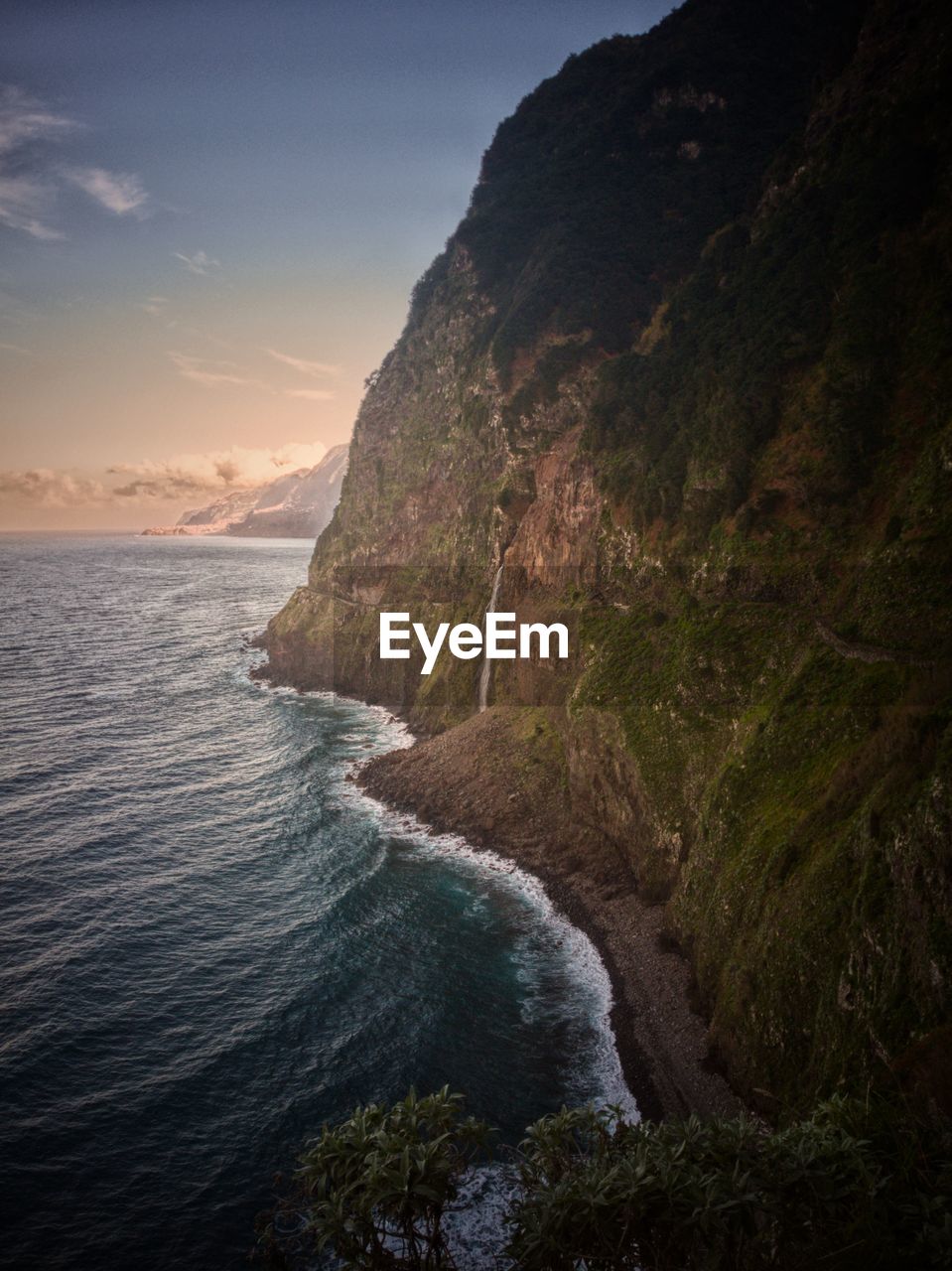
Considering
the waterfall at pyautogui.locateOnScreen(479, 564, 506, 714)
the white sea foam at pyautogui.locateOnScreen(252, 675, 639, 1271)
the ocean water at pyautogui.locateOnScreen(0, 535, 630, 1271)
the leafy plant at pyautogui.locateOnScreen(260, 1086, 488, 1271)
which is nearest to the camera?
the leafy plant at pyautogui.locateOnScreen(260, 1086, 488, 1271)

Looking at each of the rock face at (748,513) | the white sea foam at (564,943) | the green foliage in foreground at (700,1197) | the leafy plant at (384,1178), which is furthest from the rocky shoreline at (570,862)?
the leafy plant at (384,1178)

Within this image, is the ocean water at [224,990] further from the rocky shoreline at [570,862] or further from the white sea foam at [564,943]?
the rocky shoreline at [570,862]

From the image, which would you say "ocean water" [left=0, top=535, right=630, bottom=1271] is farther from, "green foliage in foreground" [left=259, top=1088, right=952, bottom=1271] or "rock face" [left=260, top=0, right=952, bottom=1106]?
"green foliage in foreground" [left=259, top=1088, right=952, bottom=1271]

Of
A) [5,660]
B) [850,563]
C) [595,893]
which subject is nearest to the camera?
[850,563]

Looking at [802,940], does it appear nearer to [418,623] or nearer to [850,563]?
[850,563]

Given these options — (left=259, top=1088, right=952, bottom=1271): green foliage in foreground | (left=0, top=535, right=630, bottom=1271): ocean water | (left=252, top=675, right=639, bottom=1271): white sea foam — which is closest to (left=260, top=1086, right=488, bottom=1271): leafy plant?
(left=259, top=1088, right=952, bottom=1271): green foliage in foreground

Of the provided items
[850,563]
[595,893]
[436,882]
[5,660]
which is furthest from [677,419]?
[5,660]
